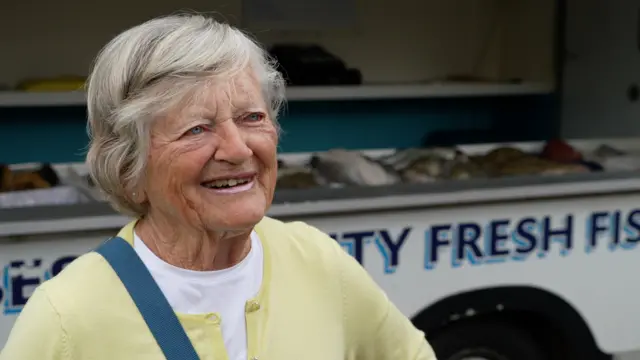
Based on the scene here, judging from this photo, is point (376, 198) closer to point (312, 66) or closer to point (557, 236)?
point (557, 236)

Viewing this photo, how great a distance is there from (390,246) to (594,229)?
764 millimetres

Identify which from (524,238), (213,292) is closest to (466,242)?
(524,238)

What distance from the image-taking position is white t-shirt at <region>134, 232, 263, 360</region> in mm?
1074

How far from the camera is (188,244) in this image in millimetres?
1099

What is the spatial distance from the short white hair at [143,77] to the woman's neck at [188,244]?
0.06 meters

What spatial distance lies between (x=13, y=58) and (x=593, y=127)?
9.59ft

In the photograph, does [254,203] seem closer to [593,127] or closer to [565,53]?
[593,127]

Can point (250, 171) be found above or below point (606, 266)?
above

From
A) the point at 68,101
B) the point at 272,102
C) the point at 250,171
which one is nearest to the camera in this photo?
the point at 250,171

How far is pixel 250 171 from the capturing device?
1.06 m

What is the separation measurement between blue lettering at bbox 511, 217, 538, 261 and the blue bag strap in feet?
5.51

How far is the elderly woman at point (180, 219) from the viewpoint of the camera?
3.33 ft

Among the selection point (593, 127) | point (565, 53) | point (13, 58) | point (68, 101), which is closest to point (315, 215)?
point (68, 101)

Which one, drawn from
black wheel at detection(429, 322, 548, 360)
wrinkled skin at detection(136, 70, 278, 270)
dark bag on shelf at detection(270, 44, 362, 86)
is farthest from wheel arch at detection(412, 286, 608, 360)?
dark bag on shelf at detection(270, 44, 362, 86)
